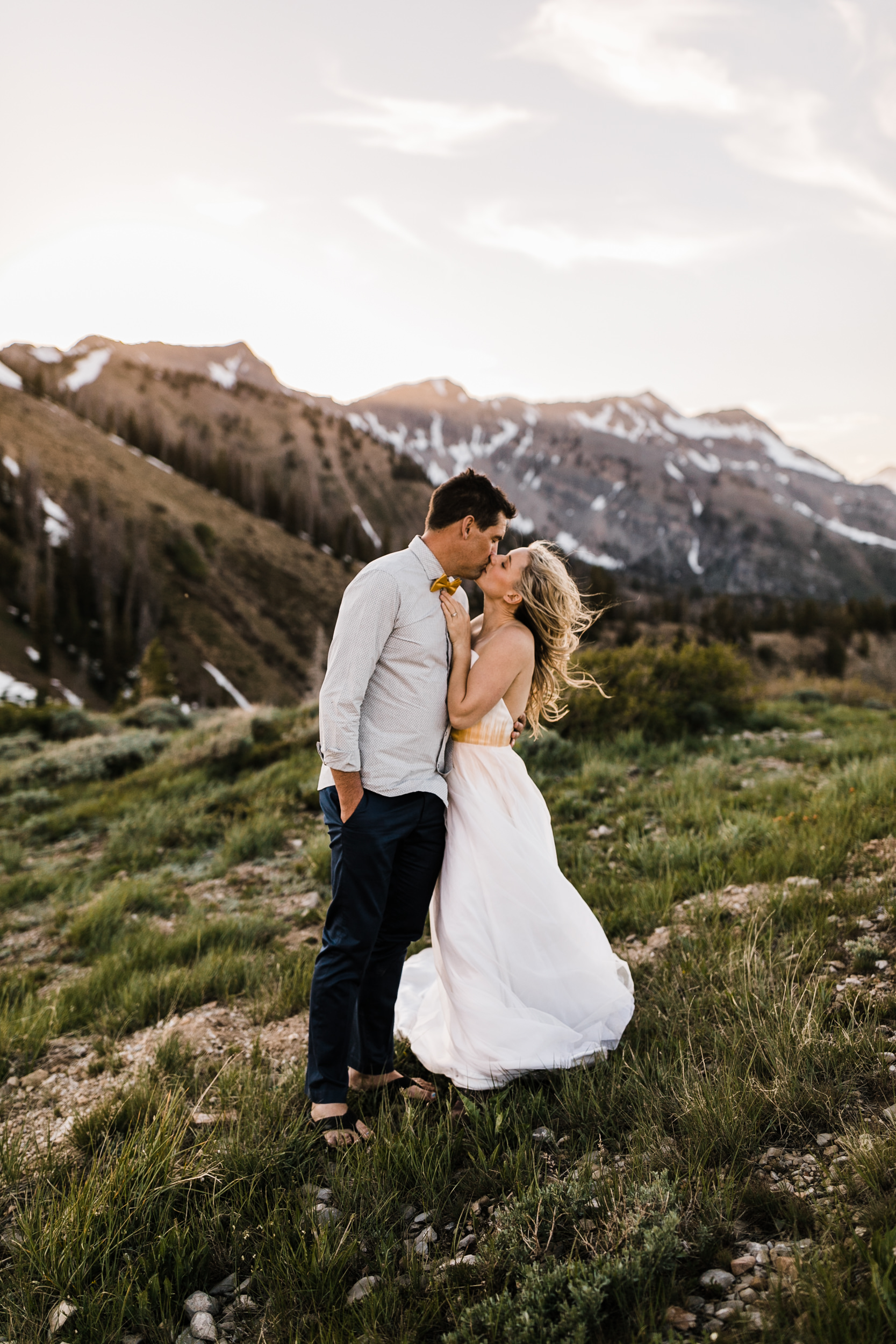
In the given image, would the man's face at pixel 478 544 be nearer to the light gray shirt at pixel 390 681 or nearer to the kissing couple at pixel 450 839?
the kissing couple at pixel 450 839

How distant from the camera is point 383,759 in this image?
3186mm

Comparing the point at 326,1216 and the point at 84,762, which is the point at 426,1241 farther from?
the point at 84,762

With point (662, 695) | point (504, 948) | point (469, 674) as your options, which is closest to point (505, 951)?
point (504, 948)

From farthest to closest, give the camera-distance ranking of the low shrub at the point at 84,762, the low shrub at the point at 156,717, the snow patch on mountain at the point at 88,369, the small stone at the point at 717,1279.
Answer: the snow patch on mountain at the point at 88,369, the low shrub at the point at 156,717, the low shrub at the point at 84,762, the small stone at the point at 717,1279

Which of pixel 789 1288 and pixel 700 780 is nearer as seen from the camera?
pixel 789 1288

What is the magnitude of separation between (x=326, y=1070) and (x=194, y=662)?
2188 inches

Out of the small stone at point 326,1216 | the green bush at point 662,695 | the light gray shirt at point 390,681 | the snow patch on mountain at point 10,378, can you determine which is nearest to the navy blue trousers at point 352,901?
the light gray shirt at point 390,681

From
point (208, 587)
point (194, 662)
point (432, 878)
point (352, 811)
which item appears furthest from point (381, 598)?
point (208, 587)

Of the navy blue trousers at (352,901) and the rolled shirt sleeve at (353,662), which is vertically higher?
the rolled shirt sleeve at (353,662)

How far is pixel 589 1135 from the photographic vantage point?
277 cm

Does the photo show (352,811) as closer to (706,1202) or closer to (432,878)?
(432,878)

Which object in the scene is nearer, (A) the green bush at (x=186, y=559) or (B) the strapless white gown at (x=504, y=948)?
(B) the strapless white gown at (x=504, y=948)

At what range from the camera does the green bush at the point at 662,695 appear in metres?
9.89

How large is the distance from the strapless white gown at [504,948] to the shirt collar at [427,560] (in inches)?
29.6
